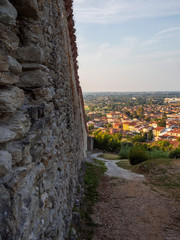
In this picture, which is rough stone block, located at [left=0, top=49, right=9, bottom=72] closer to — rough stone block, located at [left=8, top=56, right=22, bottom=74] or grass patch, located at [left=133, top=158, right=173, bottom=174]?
rough stone block, located at [left=8, top=56, right=22, bottom=74]

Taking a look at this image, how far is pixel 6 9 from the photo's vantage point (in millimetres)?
1281

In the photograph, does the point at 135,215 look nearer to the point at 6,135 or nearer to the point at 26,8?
the point at 6,135

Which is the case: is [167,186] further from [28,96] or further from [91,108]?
[91,108]

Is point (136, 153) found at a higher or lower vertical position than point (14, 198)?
lower

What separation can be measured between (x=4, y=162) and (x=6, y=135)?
18cm

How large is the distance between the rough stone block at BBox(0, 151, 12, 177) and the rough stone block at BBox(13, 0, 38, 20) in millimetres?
1178

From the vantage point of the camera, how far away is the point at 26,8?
5.24 ft

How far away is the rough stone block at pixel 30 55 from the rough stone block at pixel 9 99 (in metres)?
0.40

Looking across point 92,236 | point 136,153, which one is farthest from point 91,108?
point 92,236

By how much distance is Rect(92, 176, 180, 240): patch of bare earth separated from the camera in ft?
13.2

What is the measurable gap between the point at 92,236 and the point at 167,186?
207 inches

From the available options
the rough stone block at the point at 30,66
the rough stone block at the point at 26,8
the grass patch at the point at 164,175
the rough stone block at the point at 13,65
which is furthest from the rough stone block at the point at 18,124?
the grass patch at the point at 164,175

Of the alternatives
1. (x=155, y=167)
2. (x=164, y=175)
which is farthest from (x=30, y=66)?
(x=155, y=167)

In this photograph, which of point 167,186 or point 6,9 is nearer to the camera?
point 6,9
